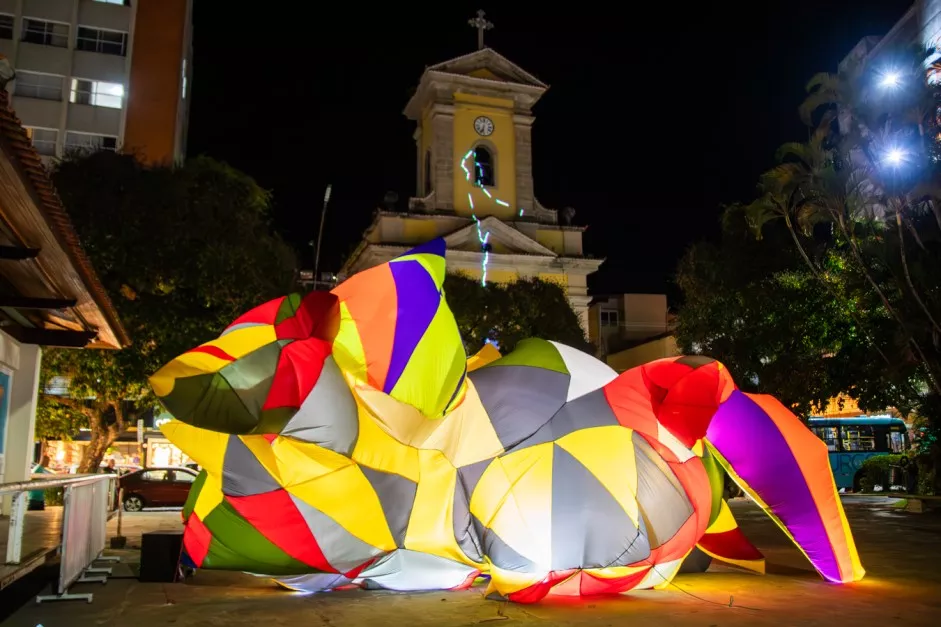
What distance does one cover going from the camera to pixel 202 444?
751 cm

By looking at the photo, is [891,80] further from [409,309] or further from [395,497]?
[395,497]

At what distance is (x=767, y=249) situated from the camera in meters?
24.1

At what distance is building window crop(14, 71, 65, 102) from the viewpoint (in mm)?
35838

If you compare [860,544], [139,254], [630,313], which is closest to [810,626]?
[860,544]

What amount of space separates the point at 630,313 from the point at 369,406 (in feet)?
154

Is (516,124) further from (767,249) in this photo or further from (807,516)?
(807,516)

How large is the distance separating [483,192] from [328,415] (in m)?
32.2

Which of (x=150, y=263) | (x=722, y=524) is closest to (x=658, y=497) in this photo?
(x=722, y=524)

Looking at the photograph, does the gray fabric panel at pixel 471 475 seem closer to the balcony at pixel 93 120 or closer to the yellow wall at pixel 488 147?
the yellow wall at pixel 488 147

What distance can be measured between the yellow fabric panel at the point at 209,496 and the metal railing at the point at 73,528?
1339 mm

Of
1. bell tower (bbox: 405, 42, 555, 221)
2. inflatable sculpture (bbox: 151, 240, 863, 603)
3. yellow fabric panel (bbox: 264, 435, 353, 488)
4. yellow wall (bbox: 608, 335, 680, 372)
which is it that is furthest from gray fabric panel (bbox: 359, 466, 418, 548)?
yellow wall (bbox: 608, 335, 680, 372)

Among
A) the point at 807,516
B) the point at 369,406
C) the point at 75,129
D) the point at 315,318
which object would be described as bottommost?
the point at 807,516

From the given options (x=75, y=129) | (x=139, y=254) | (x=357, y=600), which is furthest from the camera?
(x=75, y=129)

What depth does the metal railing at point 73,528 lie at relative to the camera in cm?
713
